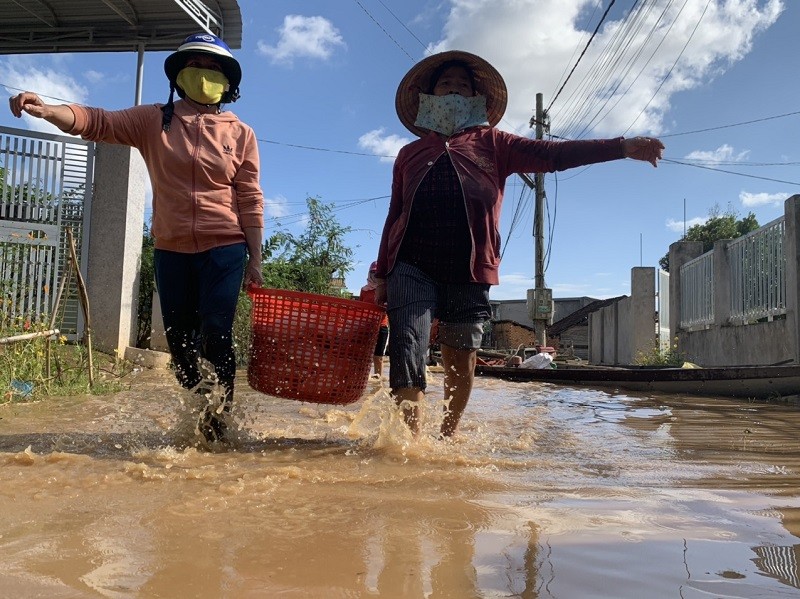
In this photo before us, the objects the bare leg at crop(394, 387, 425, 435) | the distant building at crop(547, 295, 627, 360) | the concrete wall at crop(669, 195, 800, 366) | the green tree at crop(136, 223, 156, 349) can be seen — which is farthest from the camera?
the distant building at crop(547, 295, 627, 360)

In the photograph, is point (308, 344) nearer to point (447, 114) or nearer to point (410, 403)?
point (410, 403)

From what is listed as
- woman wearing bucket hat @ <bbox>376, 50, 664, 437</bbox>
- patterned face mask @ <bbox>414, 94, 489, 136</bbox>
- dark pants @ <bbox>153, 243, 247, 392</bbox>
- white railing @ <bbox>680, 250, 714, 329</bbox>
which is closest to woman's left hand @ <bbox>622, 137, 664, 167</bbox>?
woman wearing bucket hat @ <bbox>376, 50, 664, 437</bbox>

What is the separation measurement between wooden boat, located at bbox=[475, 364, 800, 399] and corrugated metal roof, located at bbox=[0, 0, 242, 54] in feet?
→ 26.1

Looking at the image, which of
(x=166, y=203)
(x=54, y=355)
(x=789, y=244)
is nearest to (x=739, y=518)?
(x=166, y=203)

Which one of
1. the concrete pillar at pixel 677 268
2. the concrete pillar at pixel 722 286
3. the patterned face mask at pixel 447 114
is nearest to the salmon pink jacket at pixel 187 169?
the patterned face mask at pixel 447 114

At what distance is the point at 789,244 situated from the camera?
7.42 metres

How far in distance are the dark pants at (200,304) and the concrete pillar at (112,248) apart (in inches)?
210

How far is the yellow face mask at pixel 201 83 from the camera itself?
285 centimetres

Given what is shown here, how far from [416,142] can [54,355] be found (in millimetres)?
3543

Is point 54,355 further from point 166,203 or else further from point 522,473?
point 522,473

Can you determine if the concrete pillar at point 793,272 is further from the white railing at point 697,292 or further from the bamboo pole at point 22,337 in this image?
the bamboo pole at point 22,337

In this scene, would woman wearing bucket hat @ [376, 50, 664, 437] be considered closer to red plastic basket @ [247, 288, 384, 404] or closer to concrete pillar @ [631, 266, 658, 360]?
red plastic basket @ [247, 288, 384, 404]

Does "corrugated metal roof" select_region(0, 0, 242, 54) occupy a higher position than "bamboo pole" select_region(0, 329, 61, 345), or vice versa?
"corrugated metal roof" select_region(0, 0, 242, 54)

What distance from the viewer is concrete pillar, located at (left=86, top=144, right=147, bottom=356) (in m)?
7.68
